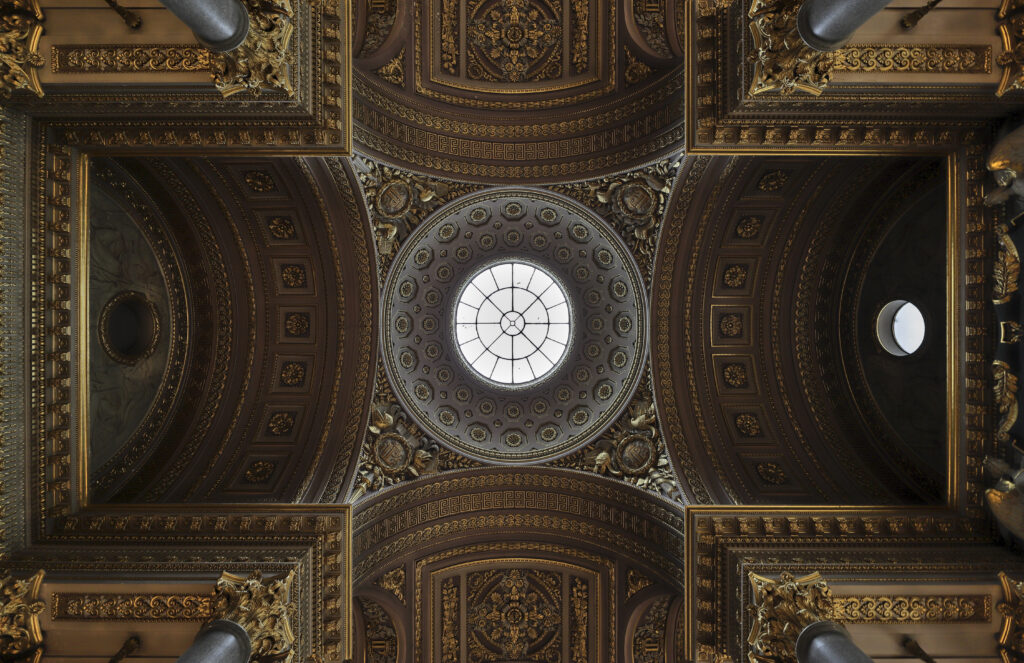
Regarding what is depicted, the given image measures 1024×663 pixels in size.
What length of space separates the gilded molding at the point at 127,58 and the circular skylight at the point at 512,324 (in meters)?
7.73

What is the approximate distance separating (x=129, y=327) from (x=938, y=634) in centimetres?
1578

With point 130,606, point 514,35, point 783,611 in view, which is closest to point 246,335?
point 130,606

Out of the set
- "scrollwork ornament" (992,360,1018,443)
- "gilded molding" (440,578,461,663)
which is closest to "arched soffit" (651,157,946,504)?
"scrollwork ornament" (992,360,1018,443)

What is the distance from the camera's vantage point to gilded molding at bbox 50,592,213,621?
8.96 m

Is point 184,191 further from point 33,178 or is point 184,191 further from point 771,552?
point 771,552

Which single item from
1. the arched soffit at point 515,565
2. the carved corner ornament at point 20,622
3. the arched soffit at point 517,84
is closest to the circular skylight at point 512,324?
the arched soffit at point 515,565

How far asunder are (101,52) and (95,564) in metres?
7.91

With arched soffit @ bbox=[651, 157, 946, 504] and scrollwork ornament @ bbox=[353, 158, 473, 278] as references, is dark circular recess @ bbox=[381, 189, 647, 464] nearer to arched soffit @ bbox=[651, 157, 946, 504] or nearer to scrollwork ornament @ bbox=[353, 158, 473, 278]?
scrollwork ornament @ bbox=[353, 158, 473, 278]

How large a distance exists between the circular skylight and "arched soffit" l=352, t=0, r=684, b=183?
9.74 feet

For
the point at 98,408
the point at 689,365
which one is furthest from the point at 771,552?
the point at 98,408

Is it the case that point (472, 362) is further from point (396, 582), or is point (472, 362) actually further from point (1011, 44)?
point (1011, 44)

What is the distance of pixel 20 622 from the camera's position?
8.75 meters

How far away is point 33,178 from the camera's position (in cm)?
938

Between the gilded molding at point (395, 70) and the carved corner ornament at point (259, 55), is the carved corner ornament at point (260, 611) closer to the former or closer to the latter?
the carved corner ornament at point (259, 55)
